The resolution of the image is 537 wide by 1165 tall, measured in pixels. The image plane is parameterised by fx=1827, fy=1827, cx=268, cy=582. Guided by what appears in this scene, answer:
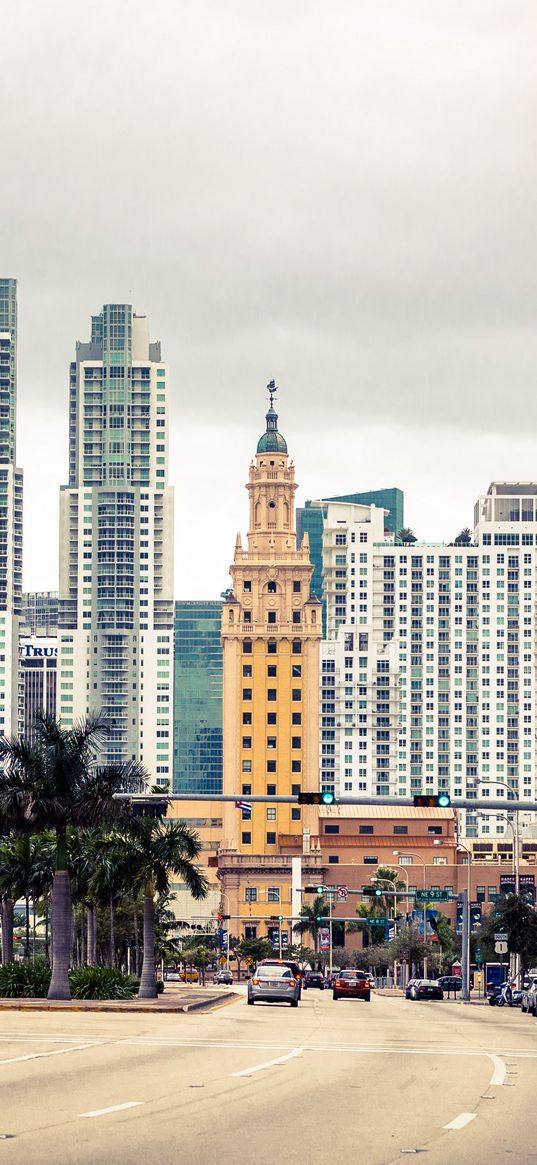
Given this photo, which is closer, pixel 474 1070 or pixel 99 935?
pixel 474 1070

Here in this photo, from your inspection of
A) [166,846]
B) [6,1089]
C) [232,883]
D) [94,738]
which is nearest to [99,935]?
[166,846]

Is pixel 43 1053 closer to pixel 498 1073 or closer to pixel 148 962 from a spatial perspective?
pixel 498 1073

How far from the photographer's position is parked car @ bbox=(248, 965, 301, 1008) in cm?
6250

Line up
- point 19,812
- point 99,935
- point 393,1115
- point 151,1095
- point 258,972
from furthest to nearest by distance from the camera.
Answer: point 99,935
point 258,972
point 19,812
point 151,1095
point 393,1115

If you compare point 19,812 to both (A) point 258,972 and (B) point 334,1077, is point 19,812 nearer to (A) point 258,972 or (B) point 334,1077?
(A) point 258,972

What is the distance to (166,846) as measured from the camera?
6662cm

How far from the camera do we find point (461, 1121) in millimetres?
18609

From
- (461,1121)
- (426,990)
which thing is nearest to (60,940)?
(461,1121)

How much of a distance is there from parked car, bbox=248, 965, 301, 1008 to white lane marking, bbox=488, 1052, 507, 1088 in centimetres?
3201

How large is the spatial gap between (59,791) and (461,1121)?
3867 centimetres

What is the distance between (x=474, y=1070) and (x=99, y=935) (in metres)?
91.7

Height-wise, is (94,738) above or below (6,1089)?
above

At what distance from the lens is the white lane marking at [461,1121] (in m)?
18.1

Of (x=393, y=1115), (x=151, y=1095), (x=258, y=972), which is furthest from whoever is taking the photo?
(x=258, y=972)
